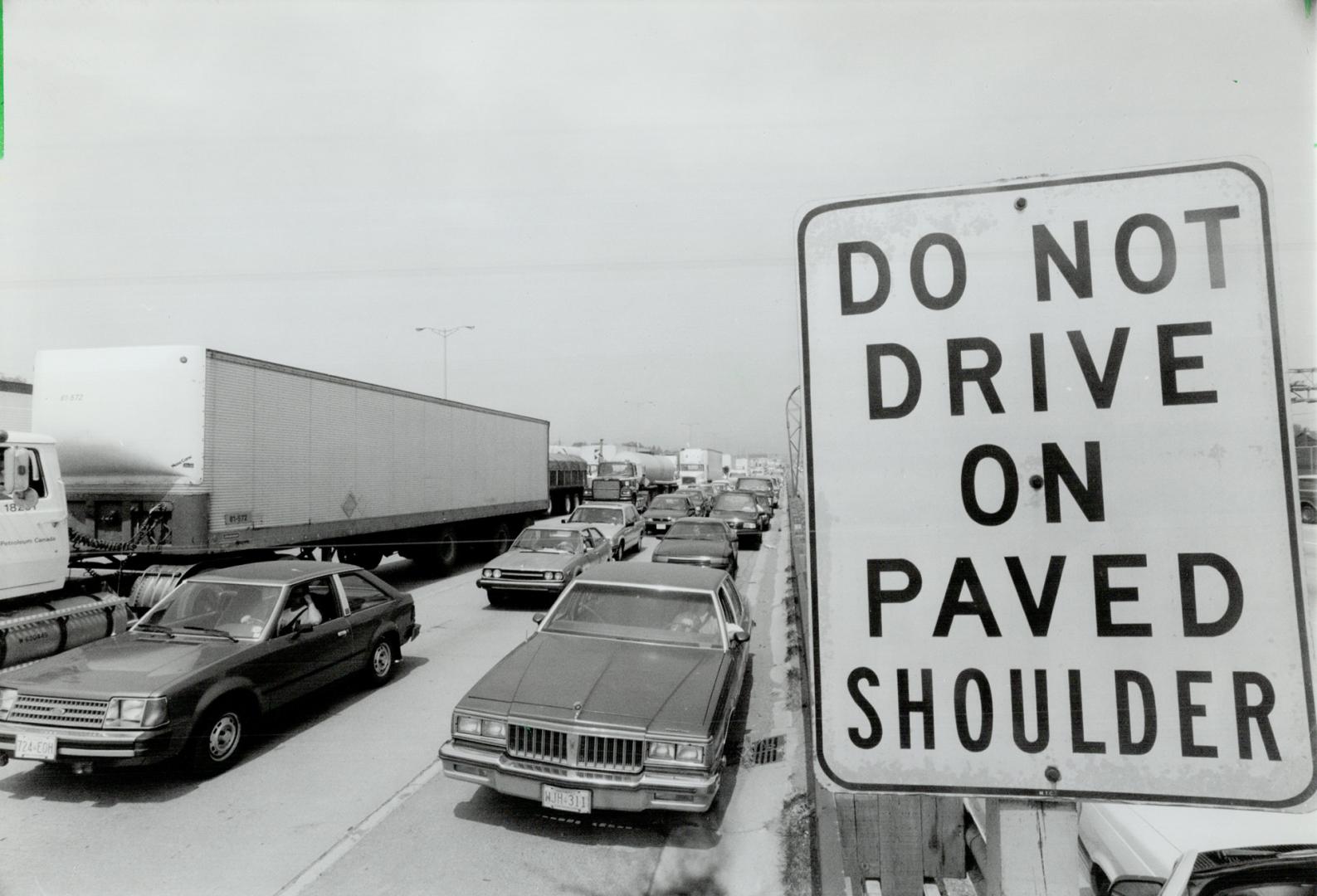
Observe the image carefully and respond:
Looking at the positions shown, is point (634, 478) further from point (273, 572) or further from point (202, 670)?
point (202, 670)

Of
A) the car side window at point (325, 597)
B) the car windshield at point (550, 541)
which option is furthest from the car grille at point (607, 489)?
the car side window at point (325, 597)

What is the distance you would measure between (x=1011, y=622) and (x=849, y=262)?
782 millimetres

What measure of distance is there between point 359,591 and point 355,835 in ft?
13.9

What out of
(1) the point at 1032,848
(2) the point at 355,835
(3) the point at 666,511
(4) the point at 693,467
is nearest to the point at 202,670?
(2) the point at 355,835

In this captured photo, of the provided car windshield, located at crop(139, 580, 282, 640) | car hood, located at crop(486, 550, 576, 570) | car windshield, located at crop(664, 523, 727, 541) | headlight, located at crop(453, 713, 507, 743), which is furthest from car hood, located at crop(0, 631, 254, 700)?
car windshield, located at crop(664, 523, 727, 541)

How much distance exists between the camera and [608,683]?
5625 mm

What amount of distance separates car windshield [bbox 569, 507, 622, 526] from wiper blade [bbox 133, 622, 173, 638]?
39.7ft

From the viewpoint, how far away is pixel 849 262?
5.08ft

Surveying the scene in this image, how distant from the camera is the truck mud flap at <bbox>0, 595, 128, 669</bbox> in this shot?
7.56 m

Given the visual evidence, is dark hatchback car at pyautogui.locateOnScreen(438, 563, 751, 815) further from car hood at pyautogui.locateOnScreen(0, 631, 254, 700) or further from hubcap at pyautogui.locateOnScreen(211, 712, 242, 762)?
car hood at pyautogui.locateOnScreen(0, 631, 254, 700)

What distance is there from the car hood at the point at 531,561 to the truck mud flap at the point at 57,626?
17.4 ft

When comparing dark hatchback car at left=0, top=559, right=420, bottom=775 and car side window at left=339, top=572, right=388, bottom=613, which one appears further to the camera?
car side window at left=339, top=572, right=388, bottom=613

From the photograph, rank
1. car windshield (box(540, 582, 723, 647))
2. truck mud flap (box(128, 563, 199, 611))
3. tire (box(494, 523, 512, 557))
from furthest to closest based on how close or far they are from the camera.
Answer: tire (box(494, 523, 512, 557)) → truck mud flap (box(128, 563, 199, 611)) → car windshield (box(540, 582, 723, 647))

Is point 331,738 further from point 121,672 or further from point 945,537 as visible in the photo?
point 945,537
